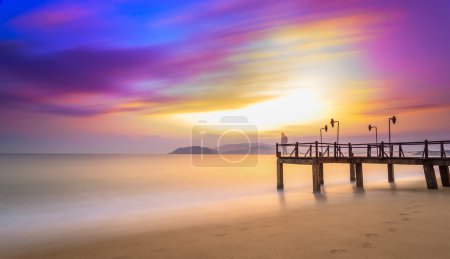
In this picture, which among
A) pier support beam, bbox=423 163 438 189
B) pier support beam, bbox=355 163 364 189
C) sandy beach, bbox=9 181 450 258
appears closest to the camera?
sandy beach, bbox=9 181 450 258

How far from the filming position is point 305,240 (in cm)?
851

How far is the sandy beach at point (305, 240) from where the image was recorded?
24.1ft

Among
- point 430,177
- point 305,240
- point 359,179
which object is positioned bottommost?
point 359,179

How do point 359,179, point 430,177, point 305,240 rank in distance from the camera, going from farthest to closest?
point 359,179
point 430,177
point 305,240

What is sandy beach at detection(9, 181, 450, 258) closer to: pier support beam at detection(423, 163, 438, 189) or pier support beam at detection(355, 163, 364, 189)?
pier support beam at detection(423, 163, 438, 189)

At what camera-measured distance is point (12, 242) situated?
39.4 ft

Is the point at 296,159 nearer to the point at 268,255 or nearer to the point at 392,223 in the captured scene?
the point at 392,223

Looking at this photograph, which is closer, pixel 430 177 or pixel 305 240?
pixel 305 240

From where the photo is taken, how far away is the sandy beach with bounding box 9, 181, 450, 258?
7359 millimetres

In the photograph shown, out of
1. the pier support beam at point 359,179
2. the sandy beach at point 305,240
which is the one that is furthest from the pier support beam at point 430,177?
the sandy beach at point 305,240

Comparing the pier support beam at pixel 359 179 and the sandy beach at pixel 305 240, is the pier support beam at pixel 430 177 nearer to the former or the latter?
the pier support beam at pixel 359 179

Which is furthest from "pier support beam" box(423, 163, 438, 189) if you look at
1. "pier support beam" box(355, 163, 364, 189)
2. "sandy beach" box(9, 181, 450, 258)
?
"sandy beach" box(9, 181, 450, 258)

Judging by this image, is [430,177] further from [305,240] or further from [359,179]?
[305,240]

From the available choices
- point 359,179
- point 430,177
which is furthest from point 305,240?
point 359,179
